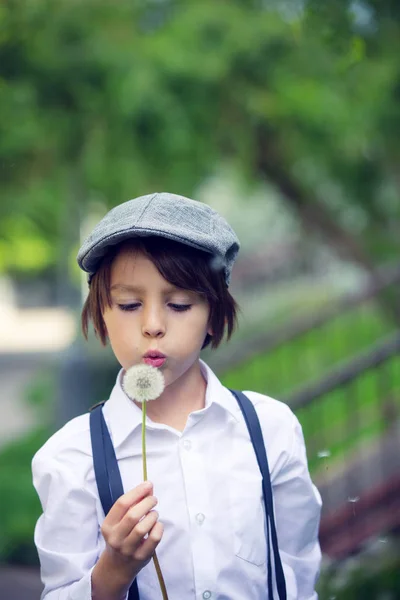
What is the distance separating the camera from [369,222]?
6586 mm

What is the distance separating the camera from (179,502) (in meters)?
1.52

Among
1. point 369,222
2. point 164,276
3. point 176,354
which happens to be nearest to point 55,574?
point 176,354

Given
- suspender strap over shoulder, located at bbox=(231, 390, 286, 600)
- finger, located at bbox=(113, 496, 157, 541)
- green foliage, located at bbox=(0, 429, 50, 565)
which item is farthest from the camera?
green foliage, located at bbox=(0, 429, 50, 565)

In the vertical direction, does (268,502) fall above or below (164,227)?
below

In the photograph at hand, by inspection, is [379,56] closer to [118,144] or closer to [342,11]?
[342,11]

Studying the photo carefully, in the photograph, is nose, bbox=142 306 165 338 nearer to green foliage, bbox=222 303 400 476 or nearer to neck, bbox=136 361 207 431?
neck, bbox=136 361 207 431

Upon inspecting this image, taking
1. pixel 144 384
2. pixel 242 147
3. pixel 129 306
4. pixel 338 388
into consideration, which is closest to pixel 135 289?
pixel 129 306

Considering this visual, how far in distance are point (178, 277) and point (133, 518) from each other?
0.48 metres

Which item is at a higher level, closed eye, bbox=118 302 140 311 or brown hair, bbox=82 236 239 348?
brown hair, bbox=82 236 239 348

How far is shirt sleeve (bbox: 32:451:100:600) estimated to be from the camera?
1.47 metres

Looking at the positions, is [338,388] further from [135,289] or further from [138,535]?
[138,535]

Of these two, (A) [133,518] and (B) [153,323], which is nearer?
(A) [133,518]

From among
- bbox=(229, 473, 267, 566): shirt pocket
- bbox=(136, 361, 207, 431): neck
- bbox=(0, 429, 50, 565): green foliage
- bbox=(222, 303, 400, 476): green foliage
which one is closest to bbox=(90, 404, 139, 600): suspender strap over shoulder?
bbox=(136, 361, 207, 431): neck

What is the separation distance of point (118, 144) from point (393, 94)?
169 cm
